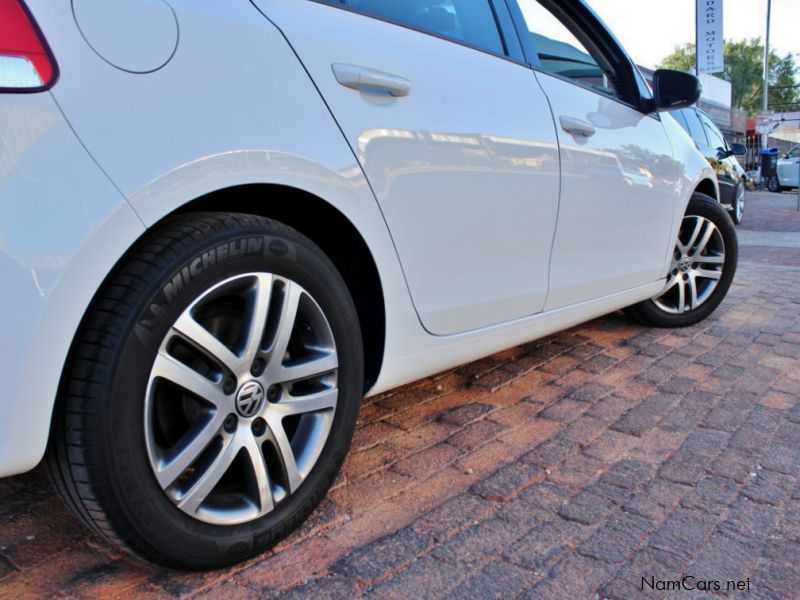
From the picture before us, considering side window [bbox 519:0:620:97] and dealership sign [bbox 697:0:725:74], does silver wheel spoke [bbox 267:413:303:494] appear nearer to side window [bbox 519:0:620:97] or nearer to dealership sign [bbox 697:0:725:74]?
side window [bbox 519:0:620:97]

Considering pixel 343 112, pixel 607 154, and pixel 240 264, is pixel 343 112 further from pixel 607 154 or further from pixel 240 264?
pixel 607 154

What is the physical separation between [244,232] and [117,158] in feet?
1.14

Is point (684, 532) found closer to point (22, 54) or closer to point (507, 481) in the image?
point (507, 481)

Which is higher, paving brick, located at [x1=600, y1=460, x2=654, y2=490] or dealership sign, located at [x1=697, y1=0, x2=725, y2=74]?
dealership sign, located at [x1=697, y1=0, x2=725, y2=74]

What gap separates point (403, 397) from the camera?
3.00 meters

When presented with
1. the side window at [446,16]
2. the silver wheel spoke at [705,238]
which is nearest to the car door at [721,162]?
the silver wheel spoke at [705,238]

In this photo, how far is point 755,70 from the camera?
6712 centimetres

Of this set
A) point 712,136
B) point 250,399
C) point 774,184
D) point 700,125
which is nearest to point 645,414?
point 250,399

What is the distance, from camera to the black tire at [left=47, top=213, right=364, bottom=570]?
4.72 ft

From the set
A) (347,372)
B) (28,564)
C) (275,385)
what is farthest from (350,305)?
(28,564)

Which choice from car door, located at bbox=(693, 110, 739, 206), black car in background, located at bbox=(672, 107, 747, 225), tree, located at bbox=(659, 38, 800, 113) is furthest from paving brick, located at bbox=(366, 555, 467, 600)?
tree, located at bbox=(659, 38, 800, 113)

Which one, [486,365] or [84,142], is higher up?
[84,142]

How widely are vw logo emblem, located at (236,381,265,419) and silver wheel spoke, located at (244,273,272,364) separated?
7cm

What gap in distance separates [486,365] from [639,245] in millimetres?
952
